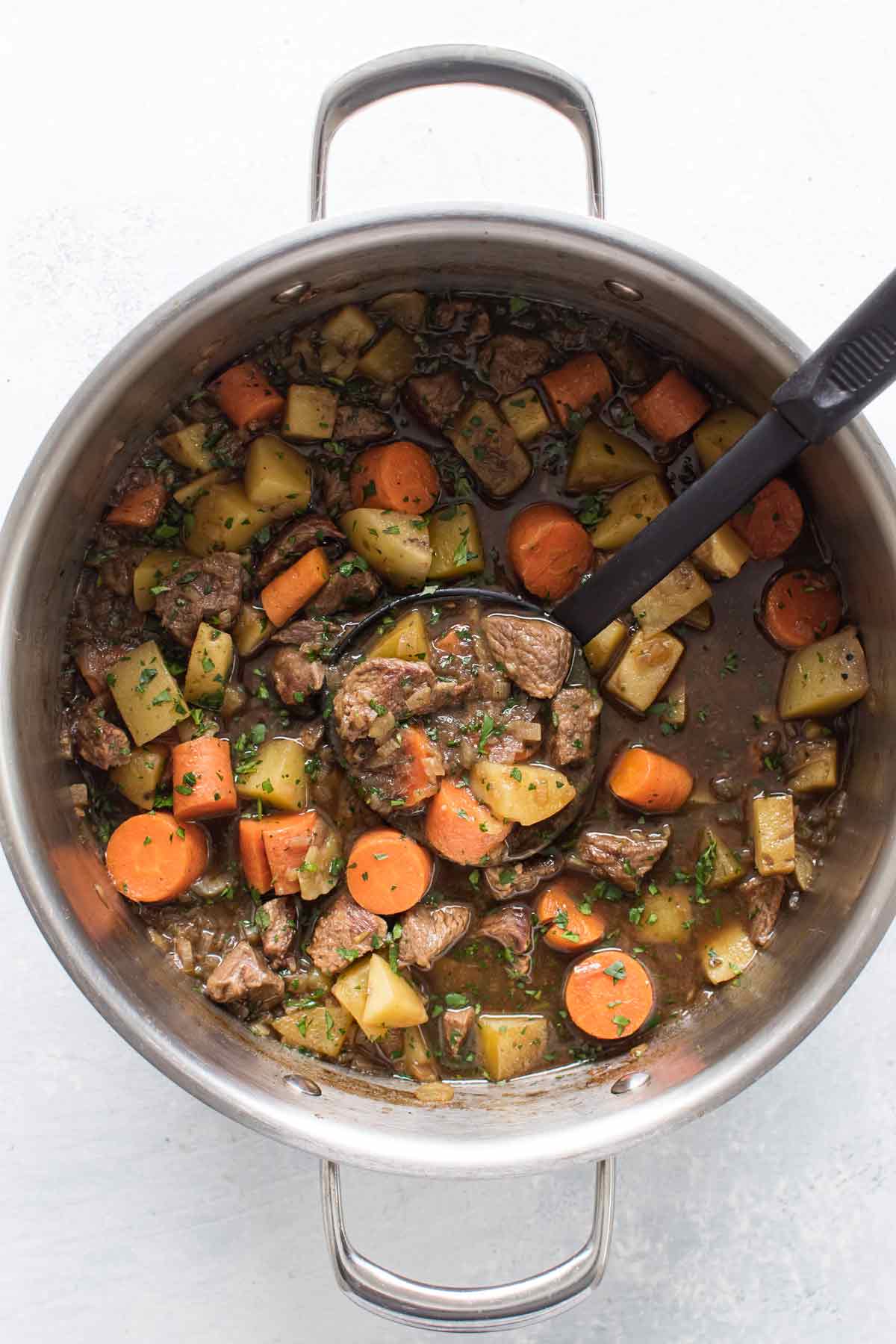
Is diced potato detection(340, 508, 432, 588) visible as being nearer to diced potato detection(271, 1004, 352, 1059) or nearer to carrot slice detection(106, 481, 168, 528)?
carrot slice detection(106, 481, 168, 528)

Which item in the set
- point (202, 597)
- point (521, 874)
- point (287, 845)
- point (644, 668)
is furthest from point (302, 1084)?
point (644, 668)

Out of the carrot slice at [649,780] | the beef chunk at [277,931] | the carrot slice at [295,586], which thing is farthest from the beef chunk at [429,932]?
the carrot slice at [295,586]

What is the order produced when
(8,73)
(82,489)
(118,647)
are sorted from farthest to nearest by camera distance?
1. (8,73)
2. (118,647)
3. (82,489)

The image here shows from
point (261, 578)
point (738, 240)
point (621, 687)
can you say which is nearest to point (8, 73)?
point (261, 578)

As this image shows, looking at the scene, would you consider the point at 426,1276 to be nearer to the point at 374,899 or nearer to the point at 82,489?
the point at 374,899

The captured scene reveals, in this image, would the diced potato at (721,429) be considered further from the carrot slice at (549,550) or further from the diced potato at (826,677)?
the diced potato at (826,677)

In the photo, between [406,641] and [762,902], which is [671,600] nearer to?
[406,641]
